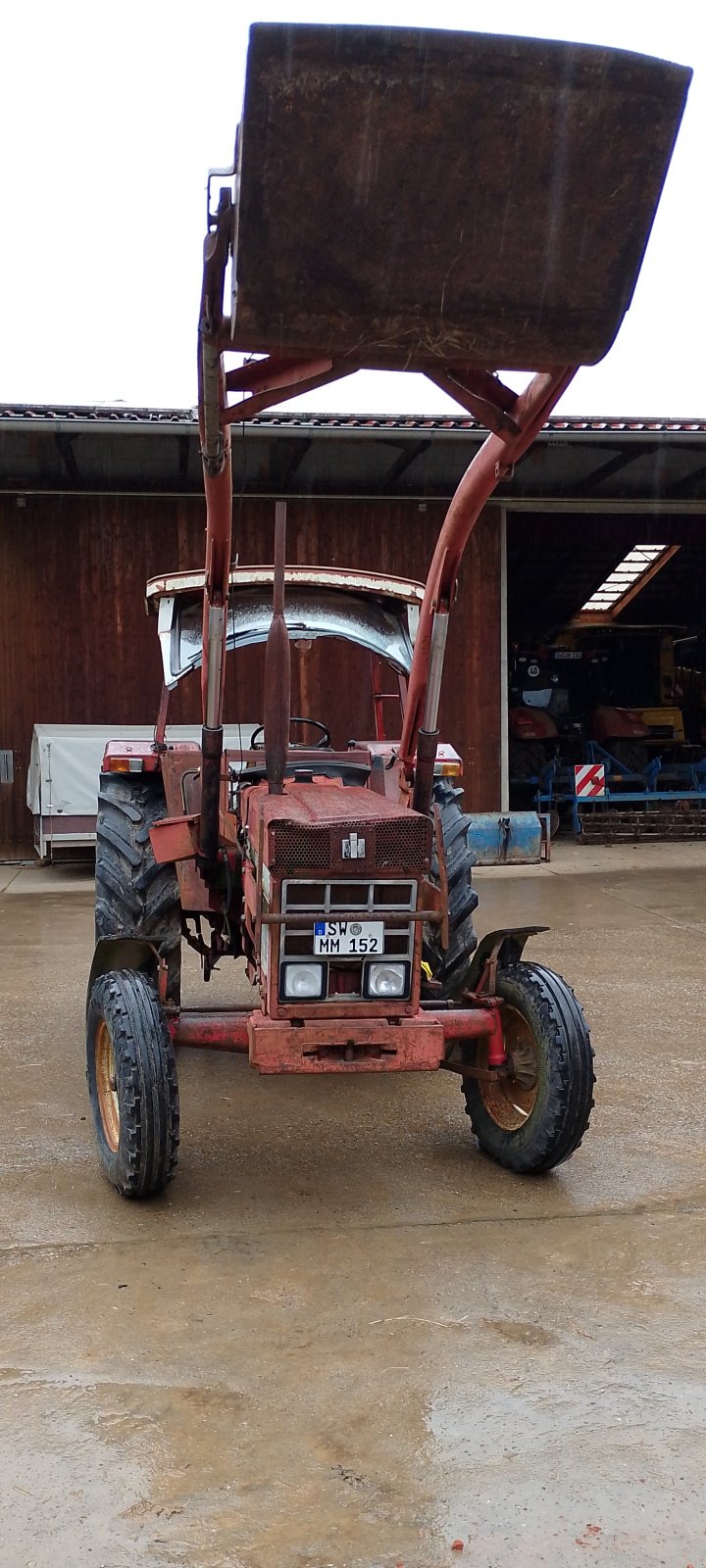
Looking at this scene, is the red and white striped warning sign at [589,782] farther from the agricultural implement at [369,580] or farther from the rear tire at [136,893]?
the rear tire at [136,893]

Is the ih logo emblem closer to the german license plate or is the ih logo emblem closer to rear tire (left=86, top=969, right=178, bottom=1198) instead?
the german license plate

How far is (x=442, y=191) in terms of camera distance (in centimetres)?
269

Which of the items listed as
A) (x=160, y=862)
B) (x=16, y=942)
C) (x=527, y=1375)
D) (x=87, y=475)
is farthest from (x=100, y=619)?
(x=527, y=1375)

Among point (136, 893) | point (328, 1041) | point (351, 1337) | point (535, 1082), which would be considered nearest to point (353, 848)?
point (328, 1041)

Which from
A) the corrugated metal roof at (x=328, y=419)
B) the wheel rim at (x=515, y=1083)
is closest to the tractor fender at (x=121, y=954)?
the wheel rim at (x=515, y=1083)

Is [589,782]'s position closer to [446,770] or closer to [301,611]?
[446,770]

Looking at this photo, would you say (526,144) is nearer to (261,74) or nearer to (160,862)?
(261,74)

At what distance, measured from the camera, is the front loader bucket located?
8.38ft

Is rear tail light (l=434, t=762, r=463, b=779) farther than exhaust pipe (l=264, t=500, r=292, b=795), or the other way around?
rear tail light (l=434, t=762, r=463, b=779)

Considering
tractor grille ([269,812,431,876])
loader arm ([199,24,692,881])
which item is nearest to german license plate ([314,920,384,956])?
tractor grille ([269,812,431,876])

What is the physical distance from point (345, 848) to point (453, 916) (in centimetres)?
164

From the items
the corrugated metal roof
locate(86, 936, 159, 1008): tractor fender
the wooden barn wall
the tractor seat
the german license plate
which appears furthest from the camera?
the wooden barn wall

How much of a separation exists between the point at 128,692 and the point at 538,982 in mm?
→ 9332

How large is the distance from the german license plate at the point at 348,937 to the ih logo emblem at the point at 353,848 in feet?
0.59
